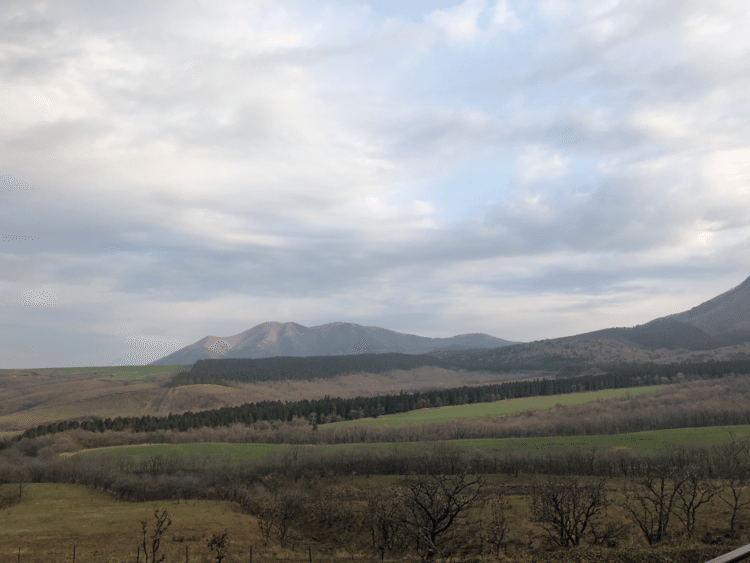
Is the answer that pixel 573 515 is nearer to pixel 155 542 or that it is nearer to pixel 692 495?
pixel 692 495

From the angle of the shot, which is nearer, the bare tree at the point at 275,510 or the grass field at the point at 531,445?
the bare tree at the point at 275,510

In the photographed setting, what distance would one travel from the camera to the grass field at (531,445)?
174 metres

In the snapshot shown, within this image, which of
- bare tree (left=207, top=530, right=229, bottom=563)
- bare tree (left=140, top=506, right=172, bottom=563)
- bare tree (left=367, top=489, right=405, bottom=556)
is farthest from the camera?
bare tree (left=367, top=489, right=405, bottom=556)

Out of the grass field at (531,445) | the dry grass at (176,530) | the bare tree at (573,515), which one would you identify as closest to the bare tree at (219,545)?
the dry grass at (176,530)

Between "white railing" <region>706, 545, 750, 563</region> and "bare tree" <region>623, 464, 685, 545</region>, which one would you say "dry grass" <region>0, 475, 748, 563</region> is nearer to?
"bare tree" <region>623, 464, 685, 545</region>

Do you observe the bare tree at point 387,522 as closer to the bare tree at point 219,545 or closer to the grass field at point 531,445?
the bare tree at point 219,545

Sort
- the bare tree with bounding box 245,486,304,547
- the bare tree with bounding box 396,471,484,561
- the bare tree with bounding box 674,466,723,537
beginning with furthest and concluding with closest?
1. the bare tree with bounding box 245,486,304,547
2. the bare tree with bounding box 674,466,723,537
3. the bare tree with bounding box 396,471,484,561

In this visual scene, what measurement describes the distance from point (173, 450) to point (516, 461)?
430 ft

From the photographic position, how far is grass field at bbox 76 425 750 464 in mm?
173775

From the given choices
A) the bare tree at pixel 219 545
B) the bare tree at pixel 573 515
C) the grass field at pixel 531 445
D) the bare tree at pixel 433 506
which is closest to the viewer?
the bare tree at pixel 433 506

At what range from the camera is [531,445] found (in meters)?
187

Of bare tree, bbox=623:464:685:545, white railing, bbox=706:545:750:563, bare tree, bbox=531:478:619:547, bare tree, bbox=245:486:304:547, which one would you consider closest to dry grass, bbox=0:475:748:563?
bare tree, bbox=623:464:685:545

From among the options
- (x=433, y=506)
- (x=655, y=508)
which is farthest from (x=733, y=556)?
(x=655, y=508)

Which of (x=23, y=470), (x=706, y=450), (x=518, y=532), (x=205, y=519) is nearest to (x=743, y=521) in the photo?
(x=518, y=532)
